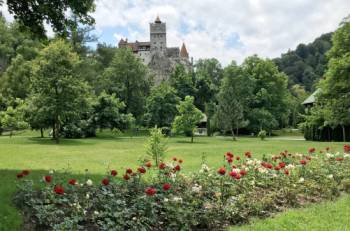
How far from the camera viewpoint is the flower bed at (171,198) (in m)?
5.48

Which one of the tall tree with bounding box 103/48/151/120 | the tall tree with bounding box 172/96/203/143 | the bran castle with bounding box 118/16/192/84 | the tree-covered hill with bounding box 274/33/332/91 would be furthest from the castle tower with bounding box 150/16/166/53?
the tall tree with bounding box 172/96/203/143

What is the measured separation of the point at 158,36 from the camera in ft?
A: 424

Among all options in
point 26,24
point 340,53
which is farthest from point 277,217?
point 340,53

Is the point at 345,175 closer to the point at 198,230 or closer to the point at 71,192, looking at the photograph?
the point at 198,230

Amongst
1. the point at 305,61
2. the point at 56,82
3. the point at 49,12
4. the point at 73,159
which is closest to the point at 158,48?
the point at 305,61

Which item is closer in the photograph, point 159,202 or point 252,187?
point 159,202

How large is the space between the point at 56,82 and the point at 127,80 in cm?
3048

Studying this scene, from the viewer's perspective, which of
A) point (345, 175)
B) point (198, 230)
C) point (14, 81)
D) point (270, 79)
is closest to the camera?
point (198, 230)

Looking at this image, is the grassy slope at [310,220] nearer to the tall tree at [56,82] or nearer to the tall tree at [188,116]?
the tall tree at [56,82]

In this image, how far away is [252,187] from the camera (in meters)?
7.66

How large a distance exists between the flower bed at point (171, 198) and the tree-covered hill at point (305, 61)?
332 ft

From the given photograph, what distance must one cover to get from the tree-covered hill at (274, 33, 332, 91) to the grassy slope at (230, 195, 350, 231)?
335 ft

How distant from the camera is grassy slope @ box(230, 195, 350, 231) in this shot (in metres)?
5.93

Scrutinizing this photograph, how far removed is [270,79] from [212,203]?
5473 centimetres
